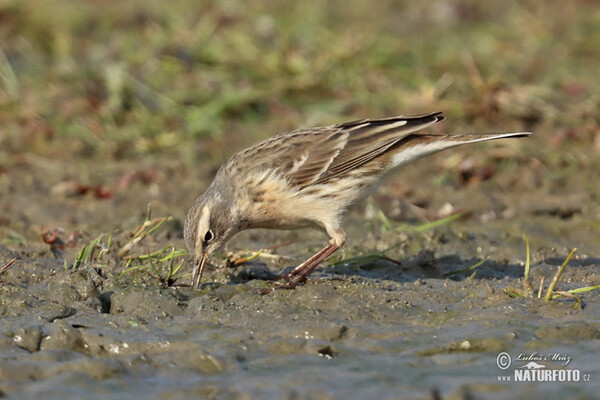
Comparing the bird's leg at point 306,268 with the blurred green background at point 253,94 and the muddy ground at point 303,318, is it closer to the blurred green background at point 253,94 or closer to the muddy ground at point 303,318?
the muddy ground at point 303,318

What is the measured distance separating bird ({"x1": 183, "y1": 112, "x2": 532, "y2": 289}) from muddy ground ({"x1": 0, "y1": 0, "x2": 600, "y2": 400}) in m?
0.35

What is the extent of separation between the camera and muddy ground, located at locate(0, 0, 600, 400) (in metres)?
5.90

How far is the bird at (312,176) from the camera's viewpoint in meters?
7.71

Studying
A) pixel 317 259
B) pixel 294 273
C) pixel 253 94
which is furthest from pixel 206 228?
pixel 253 94

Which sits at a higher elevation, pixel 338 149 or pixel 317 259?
pixel 338 149

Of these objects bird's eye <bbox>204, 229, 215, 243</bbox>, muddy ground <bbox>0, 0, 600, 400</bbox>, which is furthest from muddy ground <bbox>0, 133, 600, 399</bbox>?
bird's eye <bbox>204, 229, 215, 243</bbox>

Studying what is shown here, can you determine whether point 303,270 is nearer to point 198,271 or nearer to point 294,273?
point 294,273

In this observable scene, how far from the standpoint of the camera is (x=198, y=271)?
7.35m

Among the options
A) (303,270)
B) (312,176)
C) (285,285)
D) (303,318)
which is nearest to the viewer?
(303,318)

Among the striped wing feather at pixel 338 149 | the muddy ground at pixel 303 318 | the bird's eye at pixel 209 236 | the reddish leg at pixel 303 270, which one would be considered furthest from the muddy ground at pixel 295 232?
the striped wing feather at pixel 338 149

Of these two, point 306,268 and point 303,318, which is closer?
point 303,318

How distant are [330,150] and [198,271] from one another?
1.58 meters

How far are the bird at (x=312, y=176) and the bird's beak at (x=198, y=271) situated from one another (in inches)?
4.9

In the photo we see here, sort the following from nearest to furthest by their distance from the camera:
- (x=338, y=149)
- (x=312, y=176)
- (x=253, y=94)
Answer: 1. (x=312, y=176)
2. (x=338, y=149)
3. (x=253, y=94)
